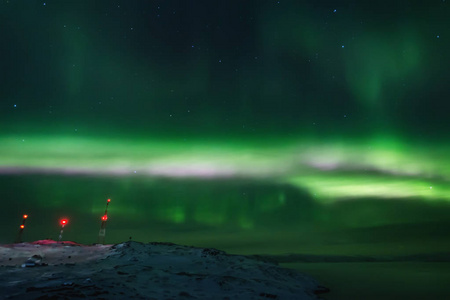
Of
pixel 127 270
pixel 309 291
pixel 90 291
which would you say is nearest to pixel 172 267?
pixel 127 270

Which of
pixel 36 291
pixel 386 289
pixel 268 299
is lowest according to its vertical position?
pixel 386 289

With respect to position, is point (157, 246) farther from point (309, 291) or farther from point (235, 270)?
point (309, 291)

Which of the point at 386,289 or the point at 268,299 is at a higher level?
the point at 268,299

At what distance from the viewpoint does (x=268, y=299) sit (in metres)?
22.0

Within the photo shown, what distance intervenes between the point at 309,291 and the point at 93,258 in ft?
85.2

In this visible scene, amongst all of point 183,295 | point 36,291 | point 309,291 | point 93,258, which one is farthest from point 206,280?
point 93,258

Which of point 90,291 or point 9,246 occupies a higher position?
point 90,291

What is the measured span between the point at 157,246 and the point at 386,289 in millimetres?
31975

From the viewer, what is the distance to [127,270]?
28281 millimetres

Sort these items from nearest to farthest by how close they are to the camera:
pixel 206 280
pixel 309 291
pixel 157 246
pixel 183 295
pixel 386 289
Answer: pixel 183 295 < pixel 206 280 < pixel 309 291 < pixel 386 289 < pixel 157 246

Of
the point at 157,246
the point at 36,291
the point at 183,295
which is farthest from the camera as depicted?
the point at 157,246

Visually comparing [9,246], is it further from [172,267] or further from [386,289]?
[386,289]

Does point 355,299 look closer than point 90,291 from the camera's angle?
No

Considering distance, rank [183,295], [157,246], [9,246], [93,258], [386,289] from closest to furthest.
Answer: [183,295] → [386,289] → [93,258] → [9,246] → [157,246]
